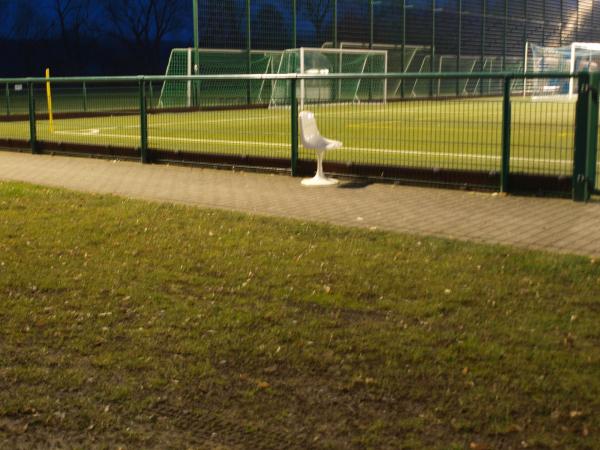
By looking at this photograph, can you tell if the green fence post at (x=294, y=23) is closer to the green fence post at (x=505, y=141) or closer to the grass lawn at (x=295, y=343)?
the green fence post at (x=505, y=141)

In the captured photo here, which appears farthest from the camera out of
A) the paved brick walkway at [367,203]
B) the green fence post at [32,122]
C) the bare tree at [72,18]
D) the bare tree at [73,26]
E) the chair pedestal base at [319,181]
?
the bare tree at [72,18]

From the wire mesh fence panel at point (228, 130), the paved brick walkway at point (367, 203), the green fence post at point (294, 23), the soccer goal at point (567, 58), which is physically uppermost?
the green fence post at point (294, 23)

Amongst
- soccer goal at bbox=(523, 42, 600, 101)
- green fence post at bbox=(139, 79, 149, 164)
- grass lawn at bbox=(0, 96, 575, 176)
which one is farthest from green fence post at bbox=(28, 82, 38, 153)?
soccer goal at bbox=(523, 42, 600, 101)

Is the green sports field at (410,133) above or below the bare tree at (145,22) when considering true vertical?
below

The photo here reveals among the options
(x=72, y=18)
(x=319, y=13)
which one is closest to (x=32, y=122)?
(x=319, y=13)

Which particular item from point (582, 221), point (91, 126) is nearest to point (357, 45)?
point (91, 126)

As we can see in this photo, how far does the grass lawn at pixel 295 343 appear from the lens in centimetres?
407

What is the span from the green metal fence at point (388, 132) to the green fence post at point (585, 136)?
1 centimetres

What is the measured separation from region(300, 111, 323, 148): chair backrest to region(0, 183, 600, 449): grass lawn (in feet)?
11.9

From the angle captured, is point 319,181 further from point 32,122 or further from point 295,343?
point 32,122

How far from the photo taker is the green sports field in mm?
11086

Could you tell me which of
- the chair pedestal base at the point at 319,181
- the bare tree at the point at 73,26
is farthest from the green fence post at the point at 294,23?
the chair pedestal base at the point at 319,181

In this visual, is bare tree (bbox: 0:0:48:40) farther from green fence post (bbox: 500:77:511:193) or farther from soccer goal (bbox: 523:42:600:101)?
green fence post (bbox: 500:77:511:193)

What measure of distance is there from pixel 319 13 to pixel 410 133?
32603mm
